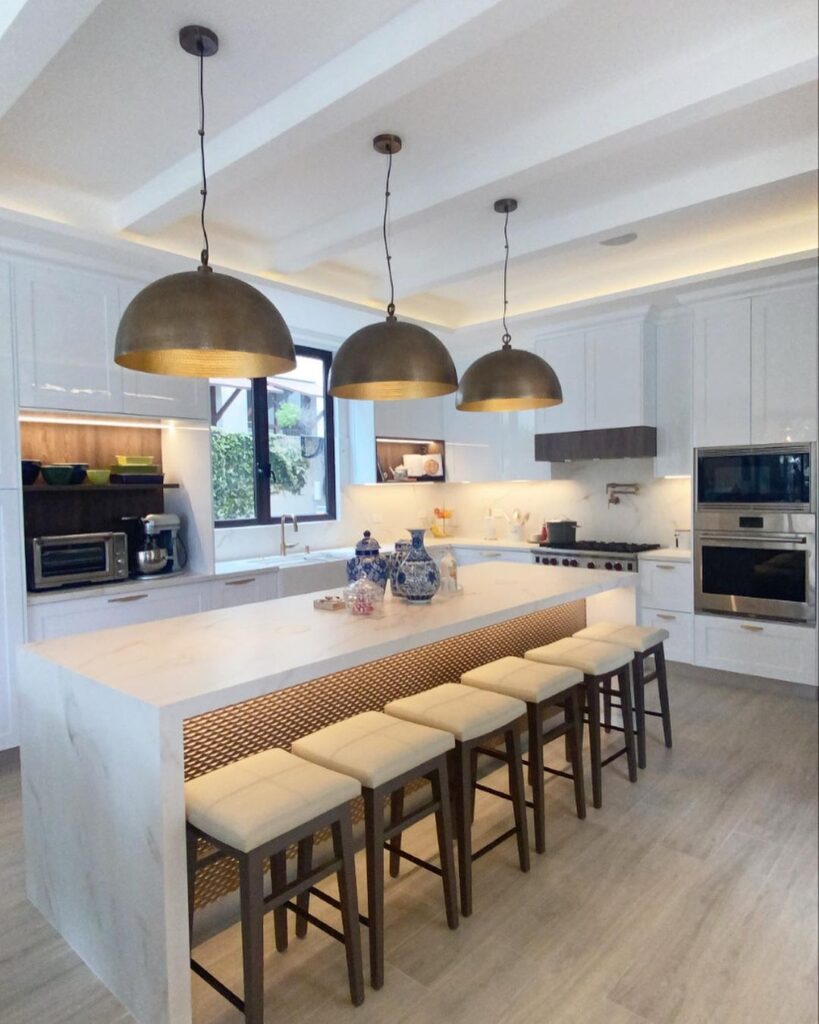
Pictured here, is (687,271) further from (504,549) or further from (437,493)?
(437,493)

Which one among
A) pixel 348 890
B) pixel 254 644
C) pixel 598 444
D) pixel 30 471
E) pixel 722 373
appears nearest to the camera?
pixel 348 890

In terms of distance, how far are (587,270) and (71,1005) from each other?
14.5ft

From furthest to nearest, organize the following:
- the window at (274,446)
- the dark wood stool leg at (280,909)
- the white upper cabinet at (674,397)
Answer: the window at (274,446) < the white upper cabinet at (674,397) < the dark wood stool leg at (280,909)

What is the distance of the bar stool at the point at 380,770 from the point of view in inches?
67.5

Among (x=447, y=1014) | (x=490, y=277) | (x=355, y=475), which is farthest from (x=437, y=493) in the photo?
(x=447, y=1014)

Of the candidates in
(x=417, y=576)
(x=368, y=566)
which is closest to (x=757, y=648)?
(x=417, y=576)

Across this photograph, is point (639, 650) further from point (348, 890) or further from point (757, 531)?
point (348, 890)

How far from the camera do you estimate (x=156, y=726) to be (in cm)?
146

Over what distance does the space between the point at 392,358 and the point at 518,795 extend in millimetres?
1536

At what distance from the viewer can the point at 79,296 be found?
3.32 m

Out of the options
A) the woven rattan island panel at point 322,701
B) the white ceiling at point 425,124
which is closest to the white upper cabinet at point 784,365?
the white ceiling at point 425,124

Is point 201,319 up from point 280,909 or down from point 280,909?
up

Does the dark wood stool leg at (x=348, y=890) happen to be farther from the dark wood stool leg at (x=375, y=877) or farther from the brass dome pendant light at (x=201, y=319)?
the brass dome pendant light at (x=201, y=319)

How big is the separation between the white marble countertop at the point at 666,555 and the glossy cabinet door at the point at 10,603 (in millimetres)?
3628
